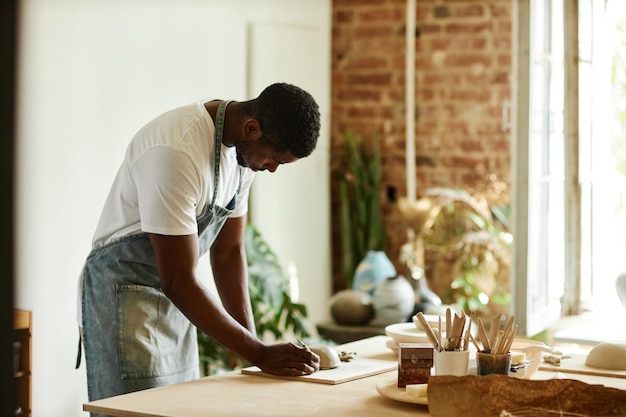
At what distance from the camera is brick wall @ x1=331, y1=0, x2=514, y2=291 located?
5566mm

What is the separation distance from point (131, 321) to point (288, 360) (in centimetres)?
48

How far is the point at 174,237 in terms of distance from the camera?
2354 millimetres

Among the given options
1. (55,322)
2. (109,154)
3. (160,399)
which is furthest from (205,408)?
(109,154)

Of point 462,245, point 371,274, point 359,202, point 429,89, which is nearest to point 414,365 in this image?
point 371,274

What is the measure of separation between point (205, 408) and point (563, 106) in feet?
10.3

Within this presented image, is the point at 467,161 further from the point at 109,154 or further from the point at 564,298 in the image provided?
the point at 109,154

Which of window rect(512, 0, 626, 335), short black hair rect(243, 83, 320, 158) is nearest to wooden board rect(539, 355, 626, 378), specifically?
short black hair rect(243, 83, 320, 158)

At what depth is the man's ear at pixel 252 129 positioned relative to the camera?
95.9 inches

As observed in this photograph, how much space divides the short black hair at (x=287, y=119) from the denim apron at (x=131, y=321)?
0.16m

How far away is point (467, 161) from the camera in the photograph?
18.5 feet

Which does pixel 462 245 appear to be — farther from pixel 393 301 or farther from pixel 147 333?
pixel 147 333

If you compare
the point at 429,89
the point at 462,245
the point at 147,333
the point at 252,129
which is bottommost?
the point at 147,333

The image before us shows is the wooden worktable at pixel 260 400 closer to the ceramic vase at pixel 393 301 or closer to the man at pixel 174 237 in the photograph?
the man at pixel 174 237

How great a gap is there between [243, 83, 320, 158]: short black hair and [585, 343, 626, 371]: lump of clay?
99 centimetres
